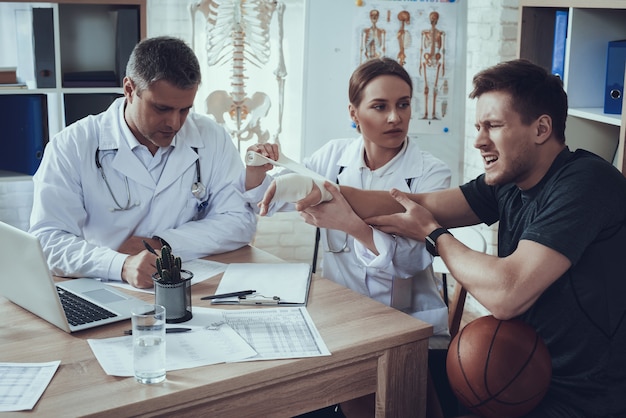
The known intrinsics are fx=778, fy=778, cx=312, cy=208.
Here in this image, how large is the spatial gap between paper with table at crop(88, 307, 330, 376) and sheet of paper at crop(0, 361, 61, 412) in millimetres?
116

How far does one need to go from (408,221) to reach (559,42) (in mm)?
1168

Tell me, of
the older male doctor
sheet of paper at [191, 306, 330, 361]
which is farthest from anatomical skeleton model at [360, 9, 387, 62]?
sheet of paper at [191, 306, 330, 361]

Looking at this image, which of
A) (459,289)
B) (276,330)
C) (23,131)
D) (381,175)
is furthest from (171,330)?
(23,131)

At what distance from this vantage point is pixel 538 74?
2.01 metres

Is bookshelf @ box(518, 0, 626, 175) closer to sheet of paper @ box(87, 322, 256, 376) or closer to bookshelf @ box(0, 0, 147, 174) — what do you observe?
sheet of paper @ box(87, 322, 256, 376)

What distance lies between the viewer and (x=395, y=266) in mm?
2373

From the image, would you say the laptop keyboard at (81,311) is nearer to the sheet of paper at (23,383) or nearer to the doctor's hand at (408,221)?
the sheet of paper at (23,383)

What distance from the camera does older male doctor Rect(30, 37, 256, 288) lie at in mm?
2373

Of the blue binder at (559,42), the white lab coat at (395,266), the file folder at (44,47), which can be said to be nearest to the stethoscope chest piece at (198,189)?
the white lab coat at (395,266)

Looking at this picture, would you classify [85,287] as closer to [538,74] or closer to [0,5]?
[538,74]

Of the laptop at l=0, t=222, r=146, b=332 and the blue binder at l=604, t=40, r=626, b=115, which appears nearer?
the laptop at l=0, t=222, r=146, b=332

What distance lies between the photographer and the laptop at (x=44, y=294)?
1801 millimetres

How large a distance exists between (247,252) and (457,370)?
922mm

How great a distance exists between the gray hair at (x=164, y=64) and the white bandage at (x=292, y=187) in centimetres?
45
